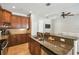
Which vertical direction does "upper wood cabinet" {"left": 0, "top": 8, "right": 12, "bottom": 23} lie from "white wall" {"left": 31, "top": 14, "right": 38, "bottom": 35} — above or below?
above

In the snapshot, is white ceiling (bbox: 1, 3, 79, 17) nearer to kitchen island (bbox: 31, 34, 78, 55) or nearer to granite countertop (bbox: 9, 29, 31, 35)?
granite countertop (bbox: 9, 29, 31, 35)

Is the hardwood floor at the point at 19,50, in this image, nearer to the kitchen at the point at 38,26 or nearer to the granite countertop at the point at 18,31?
the kitchen at the point at 38,26

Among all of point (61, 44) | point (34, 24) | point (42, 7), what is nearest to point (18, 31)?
point (34, 24)

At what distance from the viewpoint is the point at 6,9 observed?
1.92 metres

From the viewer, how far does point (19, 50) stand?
1990 millimetres

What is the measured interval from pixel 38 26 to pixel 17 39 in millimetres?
441

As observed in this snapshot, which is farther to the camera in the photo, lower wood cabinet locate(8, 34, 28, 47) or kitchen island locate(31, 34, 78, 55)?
lower wood cabinet locate(8, 34, 28, 47)

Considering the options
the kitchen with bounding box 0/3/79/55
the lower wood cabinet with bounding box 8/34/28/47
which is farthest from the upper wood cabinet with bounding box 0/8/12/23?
Answer: the lower wood cabinet with bounding box 8/34/28/47

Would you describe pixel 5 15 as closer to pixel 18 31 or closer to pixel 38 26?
pixel 18 31

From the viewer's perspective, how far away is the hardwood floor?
6.48ft

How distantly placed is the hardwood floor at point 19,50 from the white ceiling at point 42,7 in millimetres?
601

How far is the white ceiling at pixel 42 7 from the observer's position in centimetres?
195

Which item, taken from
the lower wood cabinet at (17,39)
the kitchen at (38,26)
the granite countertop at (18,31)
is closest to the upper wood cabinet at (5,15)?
the kitchen at (38,26)
